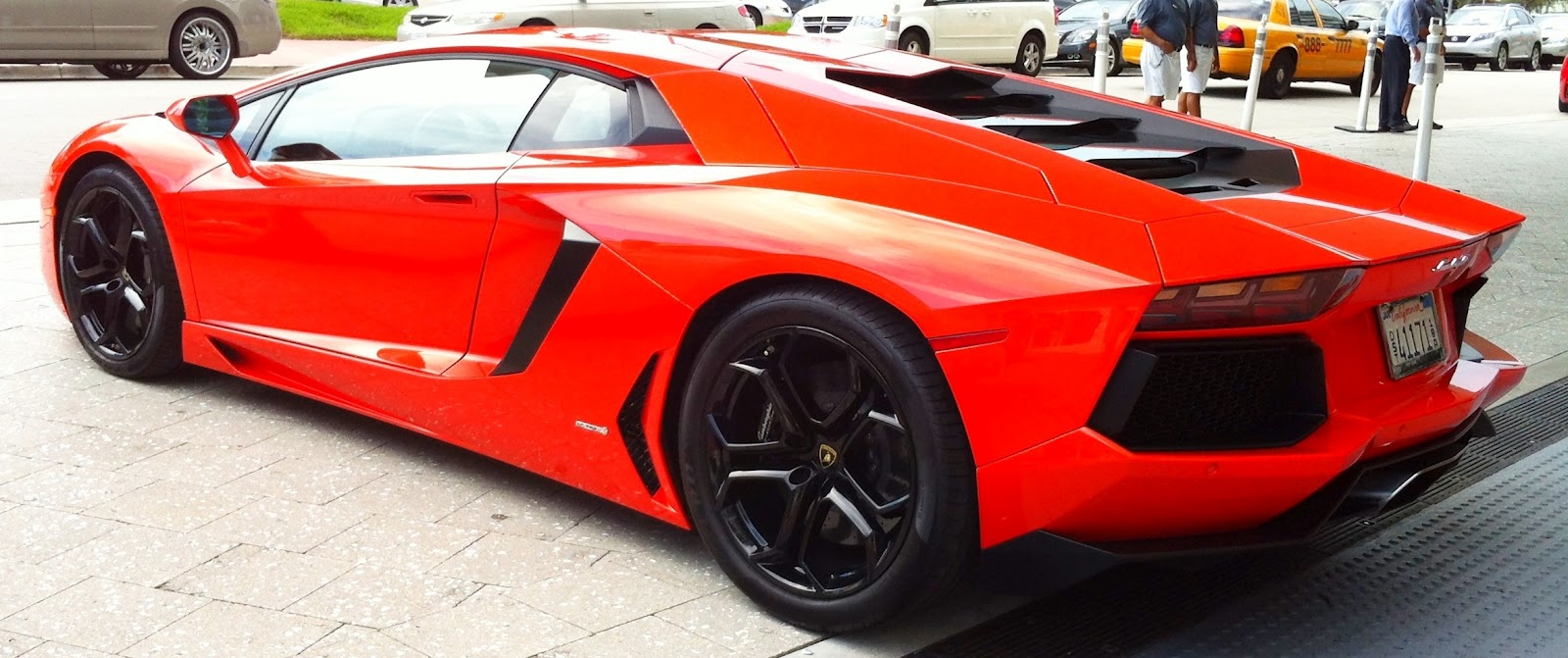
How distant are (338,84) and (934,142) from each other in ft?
6.37

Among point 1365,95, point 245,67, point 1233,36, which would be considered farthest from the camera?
point 1233,36

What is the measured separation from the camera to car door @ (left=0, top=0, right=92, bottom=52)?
1482 cm

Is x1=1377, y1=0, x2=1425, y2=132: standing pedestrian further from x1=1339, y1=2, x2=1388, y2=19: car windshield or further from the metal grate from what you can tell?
x1=1339, y1=2, x2=1388, y2=19: car windshield

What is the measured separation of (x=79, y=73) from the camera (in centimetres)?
1669

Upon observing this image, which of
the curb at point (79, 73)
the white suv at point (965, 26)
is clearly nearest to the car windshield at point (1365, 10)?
the white suv at point (965, 26)

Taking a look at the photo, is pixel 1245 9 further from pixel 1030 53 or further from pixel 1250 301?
pixel 1250 301

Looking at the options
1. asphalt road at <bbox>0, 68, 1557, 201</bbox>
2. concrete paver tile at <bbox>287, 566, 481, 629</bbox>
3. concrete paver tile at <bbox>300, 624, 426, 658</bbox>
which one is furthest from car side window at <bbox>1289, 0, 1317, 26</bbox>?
concrete paver tile at <bbox>300, 624, 426, 658</bbox>

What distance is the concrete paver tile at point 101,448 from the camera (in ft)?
13.1

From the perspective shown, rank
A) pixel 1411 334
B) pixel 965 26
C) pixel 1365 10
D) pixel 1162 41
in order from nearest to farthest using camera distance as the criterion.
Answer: pixel 1411 334, pixel 1162 41, pixel 965 26, pixel 1365 10

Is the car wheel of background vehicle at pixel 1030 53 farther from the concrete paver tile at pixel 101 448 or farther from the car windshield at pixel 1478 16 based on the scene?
the concrete paver tile at pixel 101 448

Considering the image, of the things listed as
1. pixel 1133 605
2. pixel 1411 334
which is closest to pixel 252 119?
pixel 1133 605

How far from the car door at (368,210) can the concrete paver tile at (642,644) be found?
0.90 metres

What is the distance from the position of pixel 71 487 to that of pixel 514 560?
1.22 m

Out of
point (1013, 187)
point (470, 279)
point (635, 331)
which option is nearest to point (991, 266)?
point (1013, 187)
